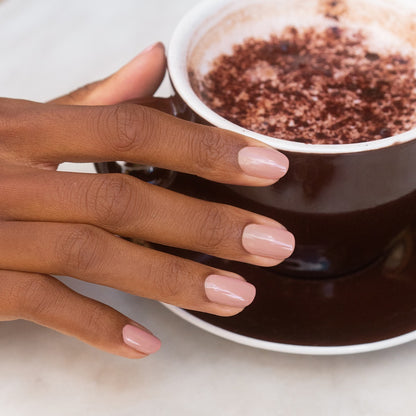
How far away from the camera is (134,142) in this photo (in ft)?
2.22

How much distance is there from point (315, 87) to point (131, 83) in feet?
0.79

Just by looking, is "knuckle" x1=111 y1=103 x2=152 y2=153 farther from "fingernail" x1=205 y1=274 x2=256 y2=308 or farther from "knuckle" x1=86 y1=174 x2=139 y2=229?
"fingernail" x1=205 y1=274 x2=256 y2=308

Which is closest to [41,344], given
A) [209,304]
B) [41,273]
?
[41,273]

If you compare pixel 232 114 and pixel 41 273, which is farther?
pixel 232 114

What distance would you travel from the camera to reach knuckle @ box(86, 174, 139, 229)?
26.2 inches

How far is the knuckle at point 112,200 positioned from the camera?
0.66 metres

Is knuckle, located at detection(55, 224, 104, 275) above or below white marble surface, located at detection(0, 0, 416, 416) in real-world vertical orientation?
above

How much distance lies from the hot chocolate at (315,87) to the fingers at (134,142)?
12 cm

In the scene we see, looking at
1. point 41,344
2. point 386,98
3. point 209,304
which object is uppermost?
point 386,98

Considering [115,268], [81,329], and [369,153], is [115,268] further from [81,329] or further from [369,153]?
[369,153]

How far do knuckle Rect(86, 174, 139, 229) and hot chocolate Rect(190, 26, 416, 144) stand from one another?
18 cm

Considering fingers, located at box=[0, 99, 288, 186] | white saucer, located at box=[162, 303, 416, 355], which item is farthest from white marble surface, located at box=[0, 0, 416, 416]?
fingers, located at box=[0, 99, 288, 186]

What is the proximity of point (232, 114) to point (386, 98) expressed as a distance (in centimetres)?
19

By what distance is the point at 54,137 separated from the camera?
2.33 ft
